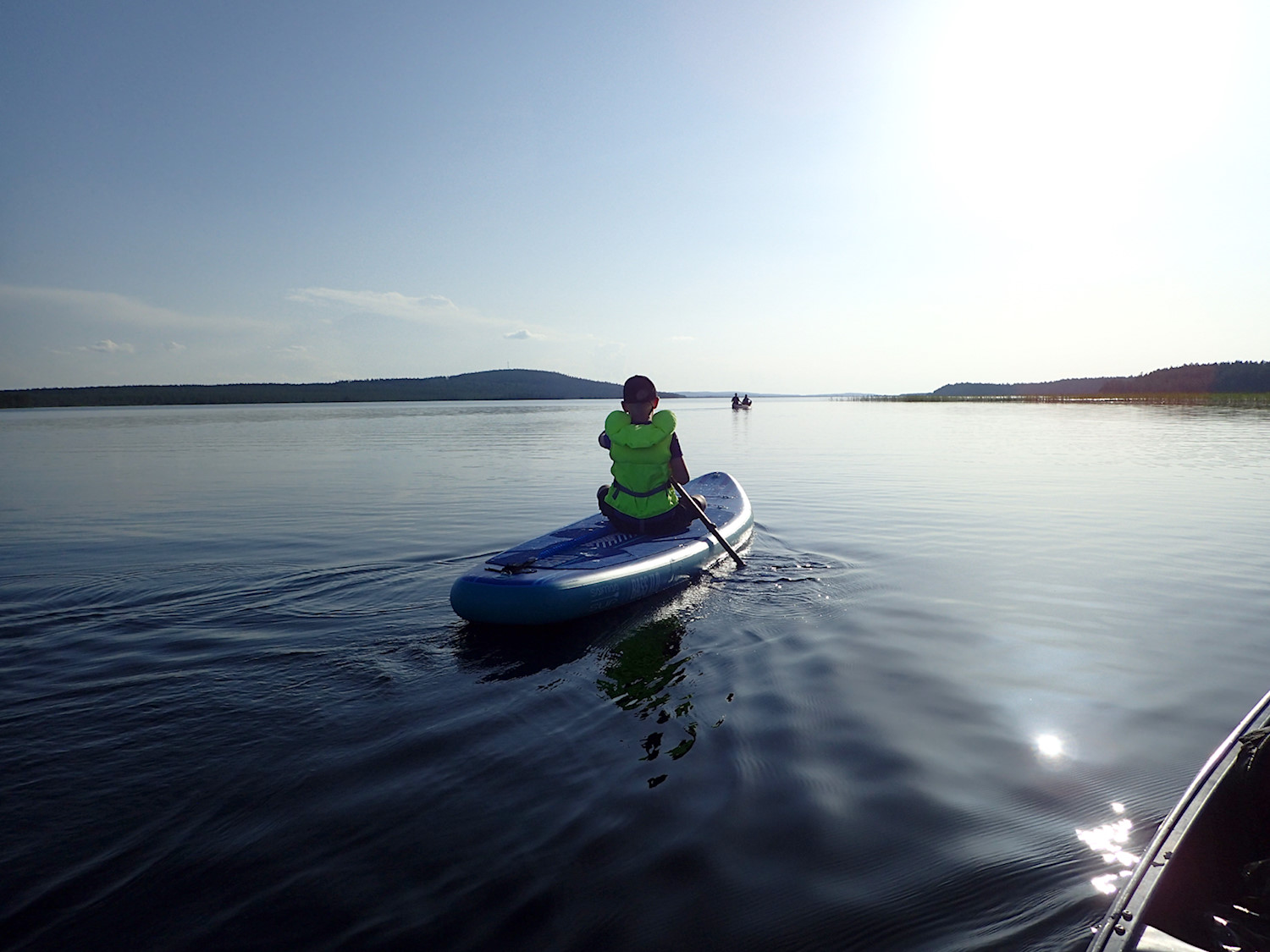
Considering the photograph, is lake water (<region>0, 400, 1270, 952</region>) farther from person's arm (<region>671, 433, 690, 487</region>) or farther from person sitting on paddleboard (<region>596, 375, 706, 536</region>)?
person's arm (<region>671, 433, 690, 487</region>)

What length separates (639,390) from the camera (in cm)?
893

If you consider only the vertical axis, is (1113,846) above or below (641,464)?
below

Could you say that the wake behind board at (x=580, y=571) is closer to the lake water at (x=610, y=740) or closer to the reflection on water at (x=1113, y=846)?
the lake water at (x=610, y=740)

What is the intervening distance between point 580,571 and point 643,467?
2383 mm

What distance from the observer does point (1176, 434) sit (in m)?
31.5

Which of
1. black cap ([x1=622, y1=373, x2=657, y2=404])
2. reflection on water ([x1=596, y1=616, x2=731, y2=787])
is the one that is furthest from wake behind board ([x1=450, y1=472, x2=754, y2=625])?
black cap ([x1=622, y1=373, x2=657, y2=404])

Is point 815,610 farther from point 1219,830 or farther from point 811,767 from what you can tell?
point 1219,830

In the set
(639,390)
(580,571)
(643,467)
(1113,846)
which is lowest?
(1113,846)

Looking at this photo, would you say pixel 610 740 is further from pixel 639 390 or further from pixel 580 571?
pixel 639 390

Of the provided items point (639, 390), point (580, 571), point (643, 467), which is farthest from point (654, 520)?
point (580, 571)

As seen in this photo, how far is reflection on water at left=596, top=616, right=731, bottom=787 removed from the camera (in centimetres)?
494

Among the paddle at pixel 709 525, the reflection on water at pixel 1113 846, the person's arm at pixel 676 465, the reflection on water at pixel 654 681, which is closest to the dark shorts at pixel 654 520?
the paddle at pixel 709 525

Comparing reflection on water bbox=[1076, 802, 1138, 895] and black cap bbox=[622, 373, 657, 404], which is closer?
reflection on water bbox=[1076, 802, 1138, 895]

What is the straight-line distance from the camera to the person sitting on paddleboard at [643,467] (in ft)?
29.8
